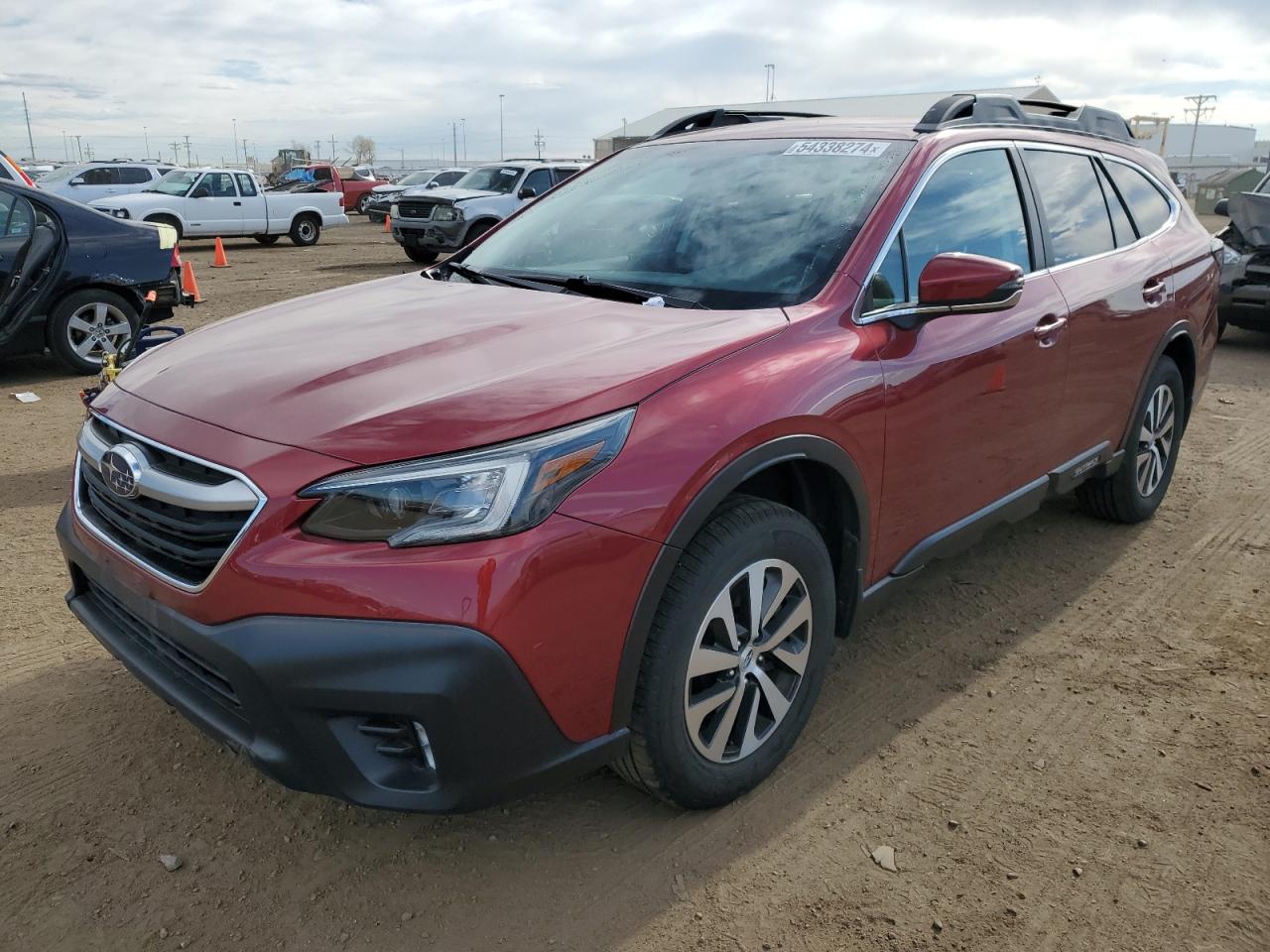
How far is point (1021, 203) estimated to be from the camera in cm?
366

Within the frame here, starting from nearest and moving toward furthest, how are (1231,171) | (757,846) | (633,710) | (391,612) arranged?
(391,612), (633,710), (757,846), (1231,171)

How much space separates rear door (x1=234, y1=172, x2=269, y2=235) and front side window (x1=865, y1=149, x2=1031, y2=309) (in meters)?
21.9

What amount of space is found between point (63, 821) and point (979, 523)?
2905 millimetres

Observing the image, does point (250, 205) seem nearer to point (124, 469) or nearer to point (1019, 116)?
point (1019, 116)

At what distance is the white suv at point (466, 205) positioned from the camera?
17.0 metres

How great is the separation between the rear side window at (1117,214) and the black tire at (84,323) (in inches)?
268

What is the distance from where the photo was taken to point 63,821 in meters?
2.61

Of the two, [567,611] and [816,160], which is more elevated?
[816,160]

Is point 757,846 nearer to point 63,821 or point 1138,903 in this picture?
point 1138,903

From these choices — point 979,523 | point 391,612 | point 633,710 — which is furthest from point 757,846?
point 979,523

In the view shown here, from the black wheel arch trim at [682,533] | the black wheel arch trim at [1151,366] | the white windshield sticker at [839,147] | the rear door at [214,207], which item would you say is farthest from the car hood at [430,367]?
the rear door at [214,207]

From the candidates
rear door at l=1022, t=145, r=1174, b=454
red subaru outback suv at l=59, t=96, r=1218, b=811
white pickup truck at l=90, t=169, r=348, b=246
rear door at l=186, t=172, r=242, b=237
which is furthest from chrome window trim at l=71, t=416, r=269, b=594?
rear door at l=186, t=172, r=242, b=237

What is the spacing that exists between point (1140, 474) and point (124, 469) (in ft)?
14.2

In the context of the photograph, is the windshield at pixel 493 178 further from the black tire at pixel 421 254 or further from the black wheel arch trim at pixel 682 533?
the black wheel arch trim at pixel 682 533
